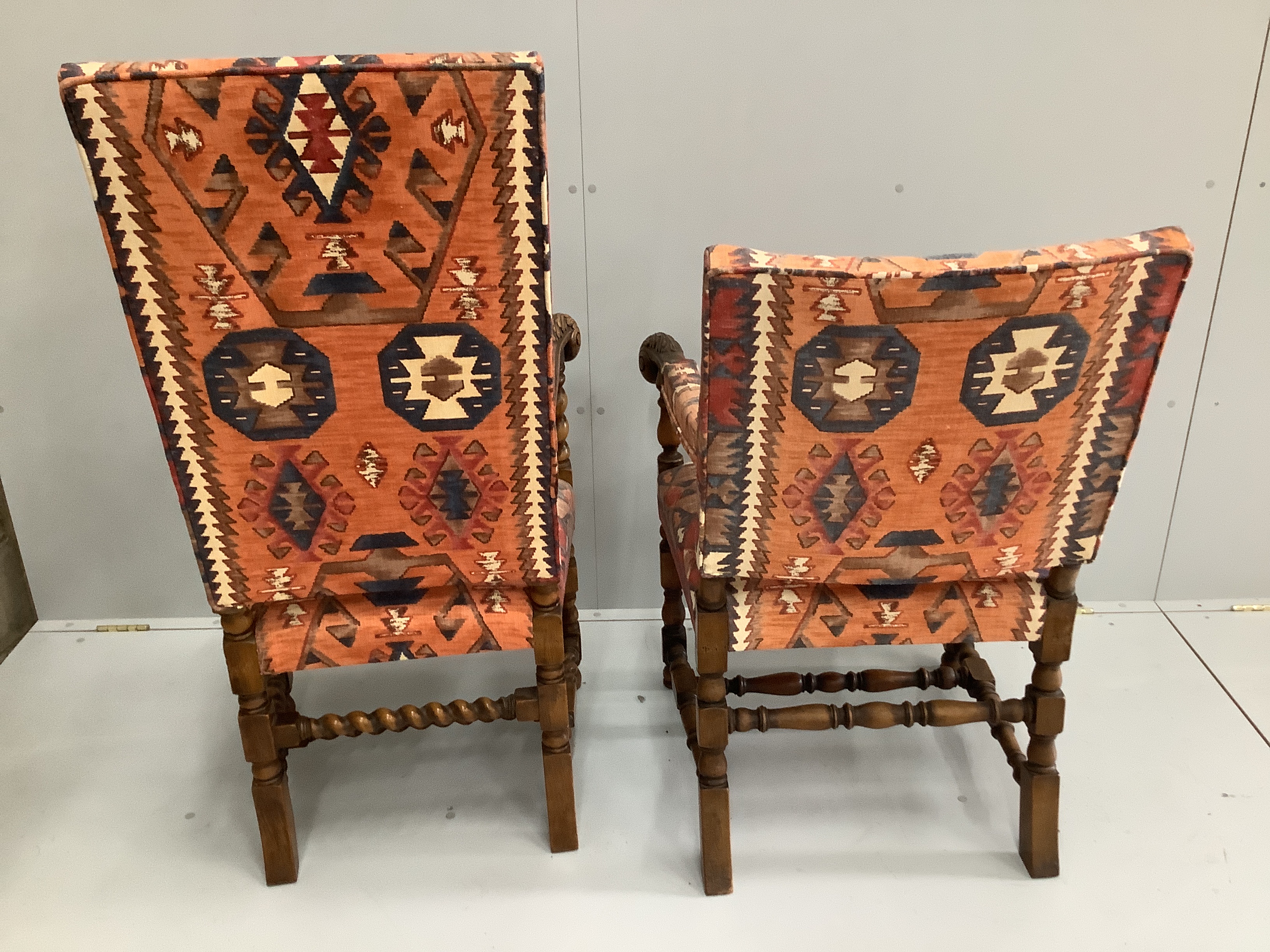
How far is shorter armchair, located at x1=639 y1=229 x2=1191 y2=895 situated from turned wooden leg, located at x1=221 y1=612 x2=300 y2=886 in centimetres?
66

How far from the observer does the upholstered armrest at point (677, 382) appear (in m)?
1.34

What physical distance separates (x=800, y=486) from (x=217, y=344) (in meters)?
0.75

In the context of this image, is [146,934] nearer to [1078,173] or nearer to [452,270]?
[452,270]

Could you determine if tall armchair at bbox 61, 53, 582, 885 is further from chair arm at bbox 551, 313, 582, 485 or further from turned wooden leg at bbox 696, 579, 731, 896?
turned wooden leg at bbox 696, 579, 731, 896

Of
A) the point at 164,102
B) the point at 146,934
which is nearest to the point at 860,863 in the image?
the point at 146,934

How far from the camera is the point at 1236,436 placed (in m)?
2.03

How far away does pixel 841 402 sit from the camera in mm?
1151

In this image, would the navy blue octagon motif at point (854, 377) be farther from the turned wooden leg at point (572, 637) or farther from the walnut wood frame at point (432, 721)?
the turned wooden leg at point (572, 637)

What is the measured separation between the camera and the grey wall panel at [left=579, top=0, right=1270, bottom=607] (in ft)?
5.61

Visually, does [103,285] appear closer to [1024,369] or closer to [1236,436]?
[1024,369]

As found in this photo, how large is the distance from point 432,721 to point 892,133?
1.36 meters

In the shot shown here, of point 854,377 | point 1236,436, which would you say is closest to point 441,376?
point 854,377

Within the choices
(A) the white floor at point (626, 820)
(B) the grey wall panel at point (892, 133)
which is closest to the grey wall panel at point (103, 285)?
(B) the grey wall panel at point (892, 133)

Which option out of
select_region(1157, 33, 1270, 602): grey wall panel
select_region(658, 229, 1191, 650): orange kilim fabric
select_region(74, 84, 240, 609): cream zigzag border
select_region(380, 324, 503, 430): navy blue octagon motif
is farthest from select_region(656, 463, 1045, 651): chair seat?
select_region(1157, 33, 1270, 602): grey wall panel
